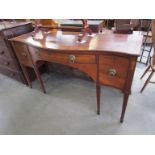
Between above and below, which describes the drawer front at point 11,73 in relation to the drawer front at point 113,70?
below

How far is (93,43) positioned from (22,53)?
0.92 meters

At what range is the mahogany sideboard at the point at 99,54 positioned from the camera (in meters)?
1.05

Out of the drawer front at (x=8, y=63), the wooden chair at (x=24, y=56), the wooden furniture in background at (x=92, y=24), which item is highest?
the wooden furniture in background at (x=92, y=24)

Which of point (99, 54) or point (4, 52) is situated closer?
point (99, 54)

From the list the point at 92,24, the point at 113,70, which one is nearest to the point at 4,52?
the point at 92,24

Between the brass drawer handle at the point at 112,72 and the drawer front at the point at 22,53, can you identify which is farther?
the drawer front at the point at 22,53

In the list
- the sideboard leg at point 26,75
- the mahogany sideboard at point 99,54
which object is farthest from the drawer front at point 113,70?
the sideboard leg at point 26,75

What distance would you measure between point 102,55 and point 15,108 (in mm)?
1321

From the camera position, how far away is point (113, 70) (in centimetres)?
113

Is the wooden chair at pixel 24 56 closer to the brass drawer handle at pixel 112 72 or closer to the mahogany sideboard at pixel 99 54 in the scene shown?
the mahogany sideboard at pixel 99 54

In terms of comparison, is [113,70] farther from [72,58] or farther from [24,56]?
[24,56]

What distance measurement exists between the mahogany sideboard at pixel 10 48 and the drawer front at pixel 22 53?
0.38ft

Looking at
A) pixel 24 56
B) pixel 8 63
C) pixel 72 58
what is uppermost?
pixel 72 58
